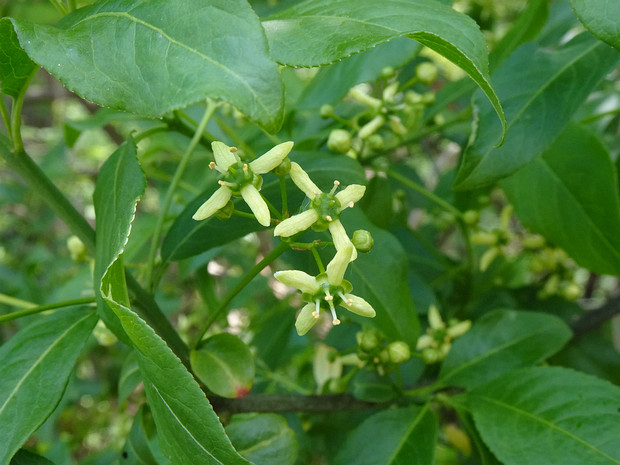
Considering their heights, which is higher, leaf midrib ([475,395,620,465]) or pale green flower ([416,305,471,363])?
leaf midrib ([475,395,620,465])

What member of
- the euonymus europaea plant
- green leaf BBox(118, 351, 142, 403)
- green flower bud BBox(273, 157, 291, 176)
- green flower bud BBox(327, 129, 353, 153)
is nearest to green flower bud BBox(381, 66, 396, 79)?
the euonymus europaea plant

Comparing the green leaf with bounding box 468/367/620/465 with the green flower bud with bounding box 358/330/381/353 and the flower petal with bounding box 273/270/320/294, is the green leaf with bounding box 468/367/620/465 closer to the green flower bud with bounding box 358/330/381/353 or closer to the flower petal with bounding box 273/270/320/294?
the green flower bud with bounding box 358/330/381/353

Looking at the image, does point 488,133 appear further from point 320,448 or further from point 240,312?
point 240,312

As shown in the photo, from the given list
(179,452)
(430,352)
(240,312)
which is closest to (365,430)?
(430,352)

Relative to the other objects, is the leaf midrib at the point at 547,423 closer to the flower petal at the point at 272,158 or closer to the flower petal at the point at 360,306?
the flower petal at the point at 360,306

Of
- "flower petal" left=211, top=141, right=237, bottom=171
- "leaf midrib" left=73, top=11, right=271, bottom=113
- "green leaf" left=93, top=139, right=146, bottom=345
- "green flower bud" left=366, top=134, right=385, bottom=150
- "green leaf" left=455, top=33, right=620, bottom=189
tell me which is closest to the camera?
"leaf midrib" left=73, top=11, right=271, bottom=113

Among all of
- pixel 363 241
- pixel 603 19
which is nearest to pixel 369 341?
pixel 363 241

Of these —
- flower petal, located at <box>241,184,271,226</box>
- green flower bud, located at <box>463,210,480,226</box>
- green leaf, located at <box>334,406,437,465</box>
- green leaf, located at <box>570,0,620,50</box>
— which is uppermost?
green leaf, located at <box>570,0,620,50</box>

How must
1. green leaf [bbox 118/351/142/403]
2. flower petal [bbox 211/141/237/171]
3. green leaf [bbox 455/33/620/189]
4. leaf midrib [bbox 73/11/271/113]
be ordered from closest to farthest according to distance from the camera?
leaf midrib [bbox 73/11/271/113] → flower petal [bbox 211/141/237/171] → green leaf [bbox 455/33/620/189] → green leaf [bbox 118/351/142/403]

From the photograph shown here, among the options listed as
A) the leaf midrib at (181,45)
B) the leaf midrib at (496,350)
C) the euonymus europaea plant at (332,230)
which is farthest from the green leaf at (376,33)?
the leaf midrib at (496,350)
